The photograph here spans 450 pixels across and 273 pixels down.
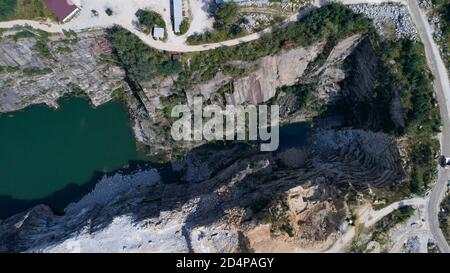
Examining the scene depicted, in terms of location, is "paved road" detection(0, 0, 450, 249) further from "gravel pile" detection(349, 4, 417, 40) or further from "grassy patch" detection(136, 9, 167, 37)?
"grassy patch" detection(136, 9, 167, 37)

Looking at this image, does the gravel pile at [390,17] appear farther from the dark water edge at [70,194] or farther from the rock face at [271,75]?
the dark water edge at [70,194]

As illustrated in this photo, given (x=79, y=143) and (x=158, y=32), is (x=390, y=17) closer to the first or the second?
(x=158, y=32)

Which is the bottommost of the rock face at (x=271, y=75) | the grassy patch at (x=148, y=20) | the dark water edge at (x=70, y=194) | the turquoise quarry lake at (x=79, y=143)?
the dark water edge at (x=70, y=194)

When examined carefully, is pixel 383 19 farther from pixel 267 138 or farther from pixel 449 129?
pixel 267 138

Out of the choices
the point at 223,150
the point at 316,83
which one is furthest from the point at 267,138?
the point at 316,83

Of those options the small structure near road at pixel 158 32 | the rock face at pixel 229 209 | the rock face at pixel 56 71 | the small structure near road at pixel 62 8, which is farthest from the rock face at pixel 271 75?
the small structure near road at pixel 62 8

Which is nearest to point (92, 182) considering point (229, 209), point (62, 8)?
point (229, 209)
